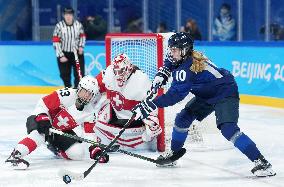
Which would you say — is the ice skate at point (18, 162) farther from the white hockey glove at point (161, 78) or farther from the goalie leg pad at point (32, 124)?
the white hockey glove at point (161, 78)

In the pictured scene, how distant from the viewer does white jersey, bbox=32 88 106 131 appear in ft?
17.0

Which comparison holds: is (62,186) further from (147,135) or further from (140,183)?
(147,135)

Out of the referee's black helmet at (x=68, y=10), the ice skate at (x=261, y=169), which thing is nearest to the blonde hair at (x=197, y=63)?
the ice skate at (x=261, y=169)

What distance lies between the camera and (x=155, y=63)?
5719 mm

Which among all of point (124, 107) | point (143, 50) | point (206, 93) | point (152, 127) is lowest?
point (152, 127)

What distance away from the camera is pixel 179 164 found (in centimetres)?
519

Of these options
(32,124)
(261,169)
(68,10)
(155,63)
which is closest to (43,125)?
(32,124)

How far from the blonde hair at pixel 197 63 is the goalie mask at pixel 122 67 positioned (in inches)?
29.2

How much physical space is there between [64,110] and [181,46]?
104 centimetres

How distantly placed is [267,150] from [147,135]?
0.95m

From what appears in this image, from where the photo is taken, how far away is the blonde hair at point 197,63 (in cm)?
468

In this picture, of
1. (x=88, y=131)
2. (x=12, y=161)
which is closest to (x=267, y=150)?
(x=88, y=131)

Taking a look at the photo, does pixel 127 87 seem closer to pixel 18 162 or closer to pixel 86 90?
pixel 86 90

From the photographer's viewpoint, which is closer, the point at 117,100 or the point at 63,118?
the point at 63,118
